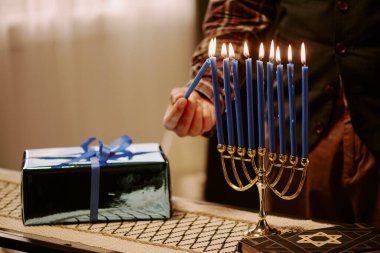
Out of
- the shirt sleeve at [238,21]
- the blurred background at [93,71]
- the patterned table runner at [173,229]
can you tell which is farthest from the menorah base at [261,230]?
the blurred background at [93,71]

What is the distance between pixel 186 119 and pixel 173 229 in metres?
0.27

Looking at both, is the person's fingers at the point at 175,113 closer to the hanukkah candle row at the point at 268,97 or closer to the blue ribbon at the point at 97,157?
the blue ribbon at the point at 97,157

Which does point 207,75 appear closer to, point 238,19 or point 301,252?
point 238,19

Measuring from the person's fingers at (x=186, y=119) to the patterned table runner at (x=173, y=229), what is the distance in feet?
0.58

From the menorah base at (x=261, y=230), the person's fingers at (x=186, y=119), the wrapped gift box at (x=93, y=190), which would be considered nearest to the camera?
the menorah base at (x=261, y=230)

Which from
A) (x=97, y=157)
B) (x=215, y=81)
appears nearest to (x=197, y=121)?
(x=97, y=157)

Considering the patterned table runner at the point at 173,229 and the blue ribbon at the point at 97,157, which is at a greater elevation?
the blue ribbon at the point at 97,157

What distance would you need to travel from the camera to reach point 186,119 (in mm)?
1467

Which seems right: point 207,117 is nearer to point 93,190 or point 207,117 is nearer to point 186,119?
point 186,119

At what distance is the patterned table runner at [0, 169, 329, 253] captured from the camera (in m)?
1.23

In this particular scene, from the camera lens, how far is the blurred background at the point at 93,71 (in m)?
3.05

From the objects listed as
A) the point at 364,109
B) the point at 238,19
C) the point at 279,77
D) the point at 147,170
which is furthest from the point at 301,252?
the point at 238,19

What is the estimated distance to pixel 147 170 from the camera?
1.38 meters

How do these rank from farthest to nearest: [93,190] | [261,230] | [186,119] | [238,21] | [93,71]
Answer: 1. [93,71]
2. [238,21]
3. [186,119]
4. [93,190]
5. [261,230]
